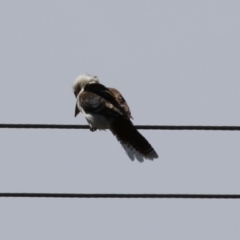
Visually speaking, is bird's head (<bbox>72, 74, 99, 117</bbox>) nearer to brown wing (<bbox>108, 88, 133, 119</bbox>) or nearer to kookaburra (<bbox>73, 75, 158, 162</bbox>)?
kookaburra (<bbox>73, 75, 158, 162</bbox>)

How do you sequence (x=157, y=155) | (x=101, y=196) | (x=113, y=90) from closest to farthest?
(x=101, y=196) → (x=157, y=155) → (x=113, y=90)

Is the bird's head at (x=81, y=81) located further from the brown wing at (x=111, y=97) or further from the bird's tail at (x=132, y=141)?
the bird's tail at (x=132, y=141)

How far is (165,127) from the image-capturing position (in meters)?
8.78

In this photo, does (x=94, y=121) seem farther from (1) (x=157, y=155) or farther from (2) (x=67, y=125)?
(2) (x=67, y=125)

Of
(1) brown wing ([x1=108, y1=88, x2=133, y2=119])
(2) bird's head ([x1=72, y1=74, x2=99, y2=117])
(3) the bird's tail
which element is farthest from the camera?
(2) bird's head ([x1=72, y1=74, x2=99, y2=117])

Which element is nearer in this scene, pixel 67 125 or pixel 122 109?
pixel 67 125

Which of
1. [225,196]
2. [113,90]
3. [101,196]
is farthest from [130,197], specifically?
[113,90]

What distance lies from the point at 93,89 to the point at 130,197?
11.2 feet

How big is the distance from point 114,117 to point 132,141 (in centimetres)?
39

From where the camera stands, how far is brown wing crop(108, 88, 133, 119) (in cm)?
1074

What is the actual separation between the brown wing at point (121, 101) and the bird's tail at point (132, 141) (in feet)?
0.39

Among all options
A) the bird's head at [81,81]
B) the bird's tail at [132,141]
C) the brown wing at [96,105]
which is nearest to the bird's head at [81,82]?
the bird's head at [81,81]

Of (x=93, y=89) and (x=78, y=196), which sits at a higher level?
(x=93, y=89)

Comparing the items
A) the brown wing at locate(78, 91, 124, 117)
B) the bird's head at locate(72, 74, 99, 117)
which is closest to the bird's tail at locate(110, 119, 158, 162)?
the brown wing at locate(78, 91, 124, 117)
